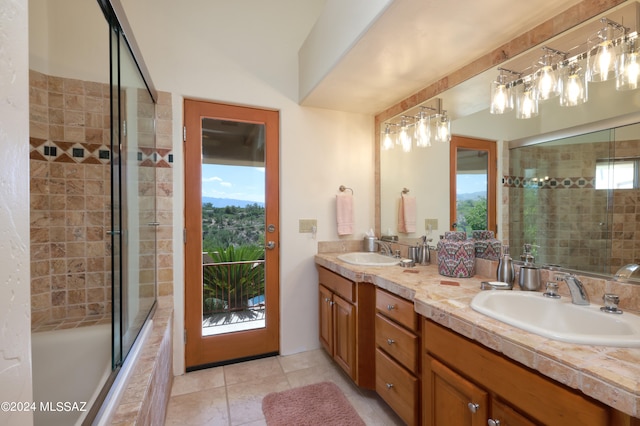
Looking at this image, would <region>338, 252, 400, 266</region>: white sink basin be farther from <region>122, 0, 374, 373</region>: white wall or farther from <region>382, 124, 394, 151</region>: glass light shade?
<region>382, 124, 394, 151</region>: glass light shade

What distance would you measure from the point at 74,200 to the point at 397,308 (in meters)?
2.13

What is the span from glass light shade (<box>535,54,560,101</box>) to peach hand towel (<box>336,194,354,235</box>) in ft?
4.88

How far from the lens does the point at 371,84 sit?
6.59ft

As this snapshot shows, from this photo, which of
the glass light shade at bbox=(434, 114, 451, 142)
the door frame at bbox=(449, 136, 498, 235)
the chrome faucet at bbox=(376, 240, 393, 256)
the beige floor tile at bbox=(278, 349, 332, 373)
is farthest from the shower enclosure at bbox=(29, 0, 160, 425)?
the door frame at bbox=(449, 136, 498, 235)

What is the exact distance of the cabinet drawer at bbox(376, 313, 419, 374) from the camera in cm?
136

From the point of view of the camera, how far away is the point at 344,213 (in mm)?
2492

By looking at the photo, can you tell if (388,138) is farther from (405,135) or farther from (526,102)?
(526,102)

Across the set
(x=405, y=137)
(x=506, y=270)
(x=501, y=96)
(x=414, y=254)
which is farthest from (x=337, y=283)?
(x=501, y=96)

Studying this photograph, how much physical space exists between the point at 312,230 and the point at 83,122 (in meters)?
1.78

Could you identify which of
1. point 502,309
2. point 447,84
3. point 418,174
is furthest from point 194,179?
point 502,309

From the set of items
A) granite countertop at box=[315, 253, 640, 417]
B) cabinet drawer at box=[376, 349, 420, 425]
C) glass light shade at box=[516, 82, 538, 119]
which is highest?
glass light shade at box=[516, 82, 538, 119]

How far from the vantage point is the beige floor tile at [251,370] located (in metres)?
2.04

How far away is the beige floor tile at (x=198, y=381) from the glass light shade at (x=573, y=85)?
260cm

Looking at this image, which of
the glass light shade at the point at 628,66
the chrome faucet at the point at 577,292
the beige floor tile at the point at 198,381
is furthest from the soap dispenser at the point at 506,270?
the beige floor tile at the point at 198,381
